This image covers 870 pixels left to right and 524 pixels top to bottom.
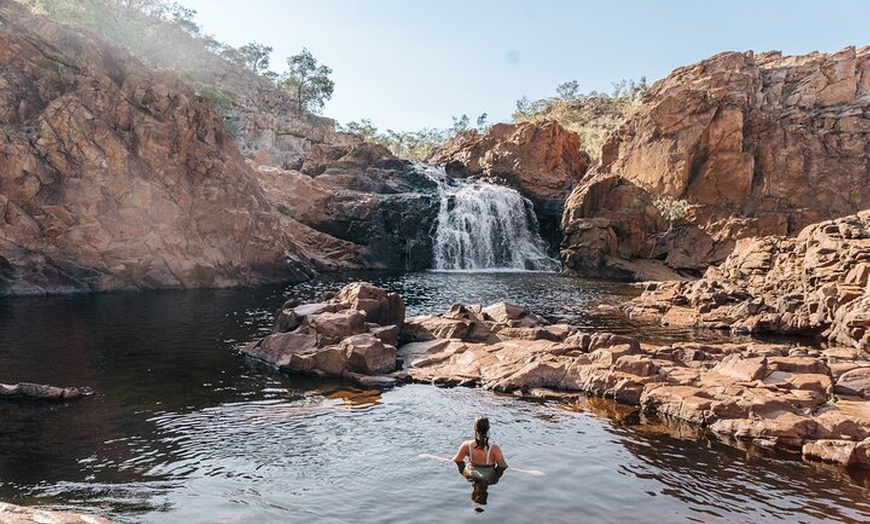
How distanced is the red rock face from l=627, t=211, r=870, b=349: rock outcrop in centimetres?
3558

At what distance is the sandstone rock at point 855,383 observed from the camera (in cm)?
1923

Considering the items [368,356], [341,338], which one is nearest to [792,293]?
[368,356]

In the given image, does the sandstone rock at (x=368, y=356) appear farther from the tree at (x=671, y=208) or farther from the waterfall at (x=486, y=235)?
the tree at (x=671, y=208)

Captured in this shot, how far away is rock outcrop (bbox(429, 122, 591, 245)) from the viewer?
79.4 meters

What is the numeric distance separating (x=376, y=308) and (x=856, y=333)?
893 inches

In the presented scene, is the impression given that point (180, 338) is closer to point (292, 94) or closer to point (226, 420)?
point (226, 420)

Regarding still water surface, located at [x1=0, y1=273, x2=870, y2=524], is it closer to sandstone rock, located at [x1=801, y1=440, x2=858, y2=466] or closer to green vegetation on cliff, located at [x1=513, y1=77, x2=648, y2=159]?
sandstone rock, located at [x1=801, y1=440, x2=858, y2=466]

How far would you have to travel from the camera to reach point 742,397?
18469 mm

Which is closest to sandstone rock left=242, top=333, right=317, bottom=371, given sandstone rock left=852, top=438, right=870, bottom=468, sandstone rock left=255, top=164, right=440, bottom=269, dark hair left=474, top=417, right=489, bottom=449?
dark hair left=474, top=417, right=489, bottom=449

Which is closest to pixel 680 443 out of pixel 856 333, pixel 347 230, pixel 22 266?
pixel 856 333

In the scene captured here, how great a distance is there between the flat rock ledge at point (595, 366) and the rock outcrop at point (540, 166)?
4989 centimetres

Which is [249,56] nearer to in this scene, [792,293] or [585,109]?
[585,109]

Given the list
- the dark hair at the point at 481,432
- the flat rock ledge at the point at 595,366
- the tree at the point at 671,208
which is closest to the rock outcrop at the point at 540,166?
the tree at the point at 671,208

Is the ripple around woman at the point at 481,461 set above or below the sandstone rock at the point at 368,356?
below
